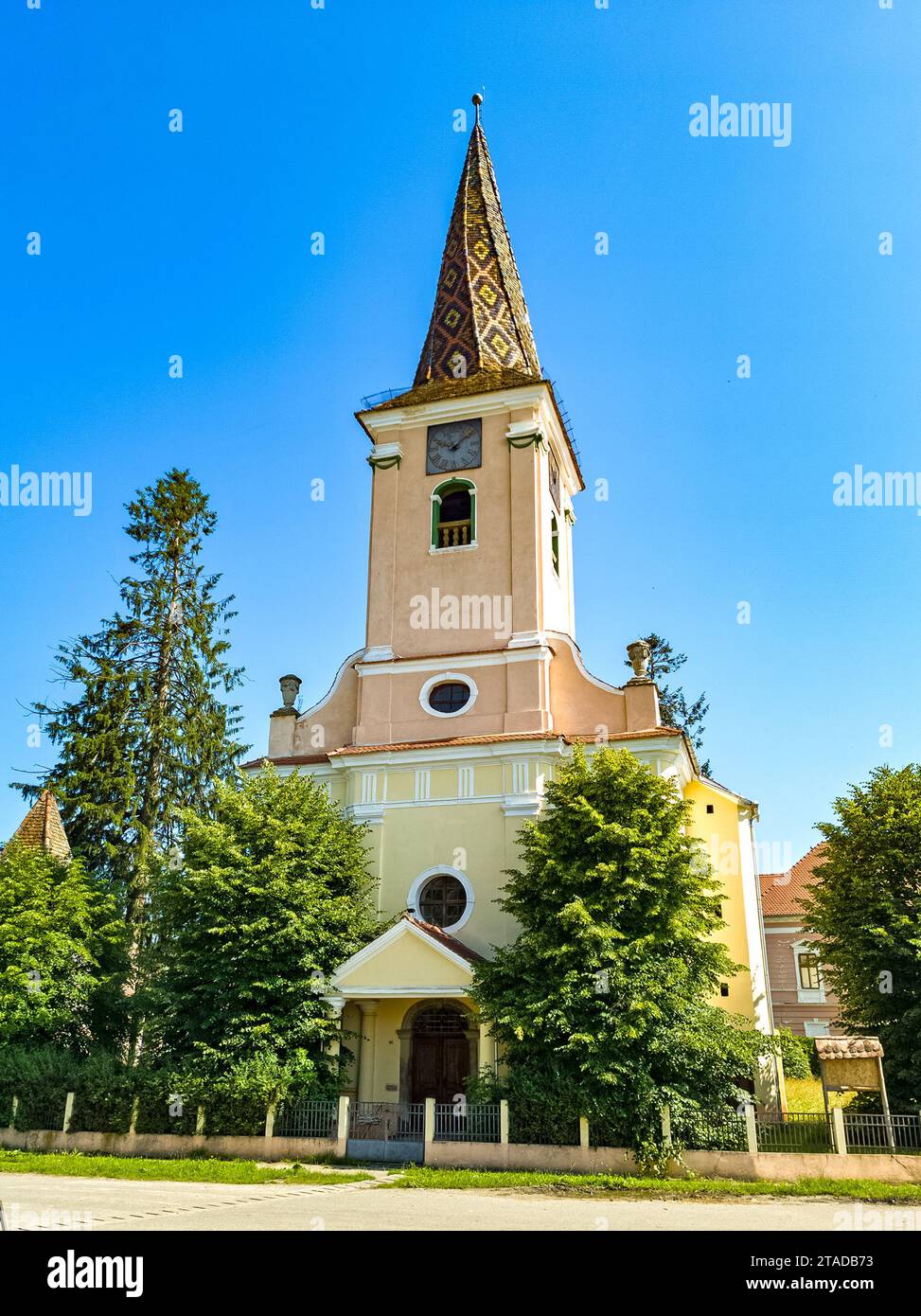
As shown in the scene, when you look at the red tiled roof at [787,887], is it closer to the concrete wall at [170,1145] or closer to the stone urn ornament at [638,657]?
the stone urn ornament at [638,657]

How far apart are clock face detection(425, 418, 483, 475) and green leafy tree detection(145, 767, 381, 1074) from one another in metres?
10.4

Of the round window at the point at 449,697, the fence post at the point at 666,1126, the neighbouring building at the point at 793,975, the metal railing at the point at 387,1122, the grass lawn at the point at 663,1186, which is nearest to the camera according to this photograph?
the grass lawn at the point at 663,1186

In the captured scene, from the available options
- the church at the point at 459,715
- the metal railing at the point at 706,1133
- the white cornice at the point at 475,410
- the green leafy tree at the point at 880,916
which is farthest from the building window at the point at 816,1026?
the white cornice at the point at 475,410

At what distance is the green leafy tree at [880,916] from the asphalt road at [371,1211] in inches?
211

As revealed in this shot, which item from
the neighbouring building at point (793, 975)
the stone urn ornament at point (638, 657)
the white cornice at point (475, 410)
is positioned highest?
the white cornice at point (475, 410)

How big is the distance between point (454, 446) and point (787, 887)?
24923mm

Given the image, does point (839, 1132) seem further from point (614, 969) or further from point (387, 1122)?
point (387, 1122)

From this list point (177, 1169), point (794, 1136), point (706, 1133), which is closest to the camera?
point (177, 1169)

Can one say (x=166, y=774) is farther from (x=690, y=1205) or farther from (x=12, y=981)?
(x=690, y=1205)

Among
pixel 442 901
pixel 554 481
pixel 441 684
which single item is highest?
pixel 554 481

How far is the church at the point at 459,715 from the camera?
1914cm

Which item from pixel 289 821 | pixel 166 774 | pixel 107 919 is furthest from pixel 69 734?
pixel 289 821

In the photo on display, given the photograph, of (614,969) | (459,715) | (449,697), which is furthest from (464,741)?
(614,969)

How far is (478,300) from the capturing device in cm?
2902
